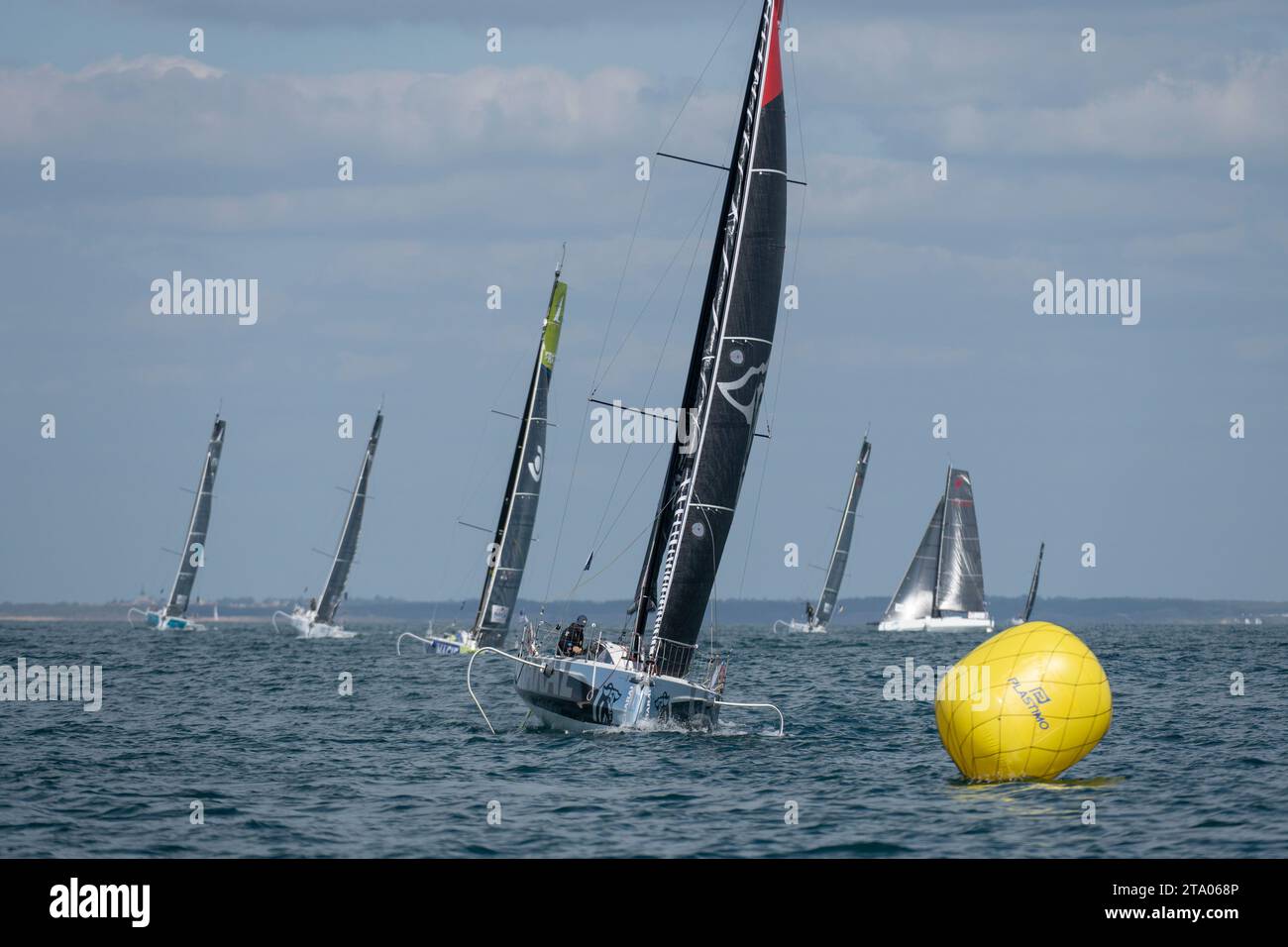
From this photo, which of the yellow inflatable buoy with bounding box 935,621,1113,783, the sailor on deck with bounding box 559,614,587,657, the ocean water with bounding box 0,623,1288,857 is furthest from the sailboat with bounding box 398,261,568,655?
the yellow inflatable buoy with bounding box 935,621,1113,783

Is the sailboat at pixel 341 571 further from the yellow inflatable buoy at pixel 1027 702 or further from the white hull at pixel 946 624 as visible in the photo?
the yellow inflatable buoy at pixel 1027 702

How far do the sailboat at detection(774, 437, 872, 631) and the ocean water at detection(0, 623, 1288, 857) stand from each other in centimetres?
6609

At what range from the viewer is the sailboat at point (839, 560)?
103m

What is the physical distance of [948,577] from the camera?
316ft

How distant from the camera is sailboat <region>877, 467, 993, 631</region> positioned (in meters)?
92.2

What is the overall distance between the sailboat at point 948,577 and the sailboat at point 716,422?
209 feet

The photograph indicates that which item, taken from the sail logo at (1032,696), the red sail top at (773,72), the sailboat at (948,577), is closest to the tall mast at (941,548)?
the sailboat at (948,577)

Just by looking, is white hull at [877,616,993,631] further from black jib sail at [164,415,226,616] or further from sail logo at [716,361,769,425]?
sail logo at [716,361,769,425]
